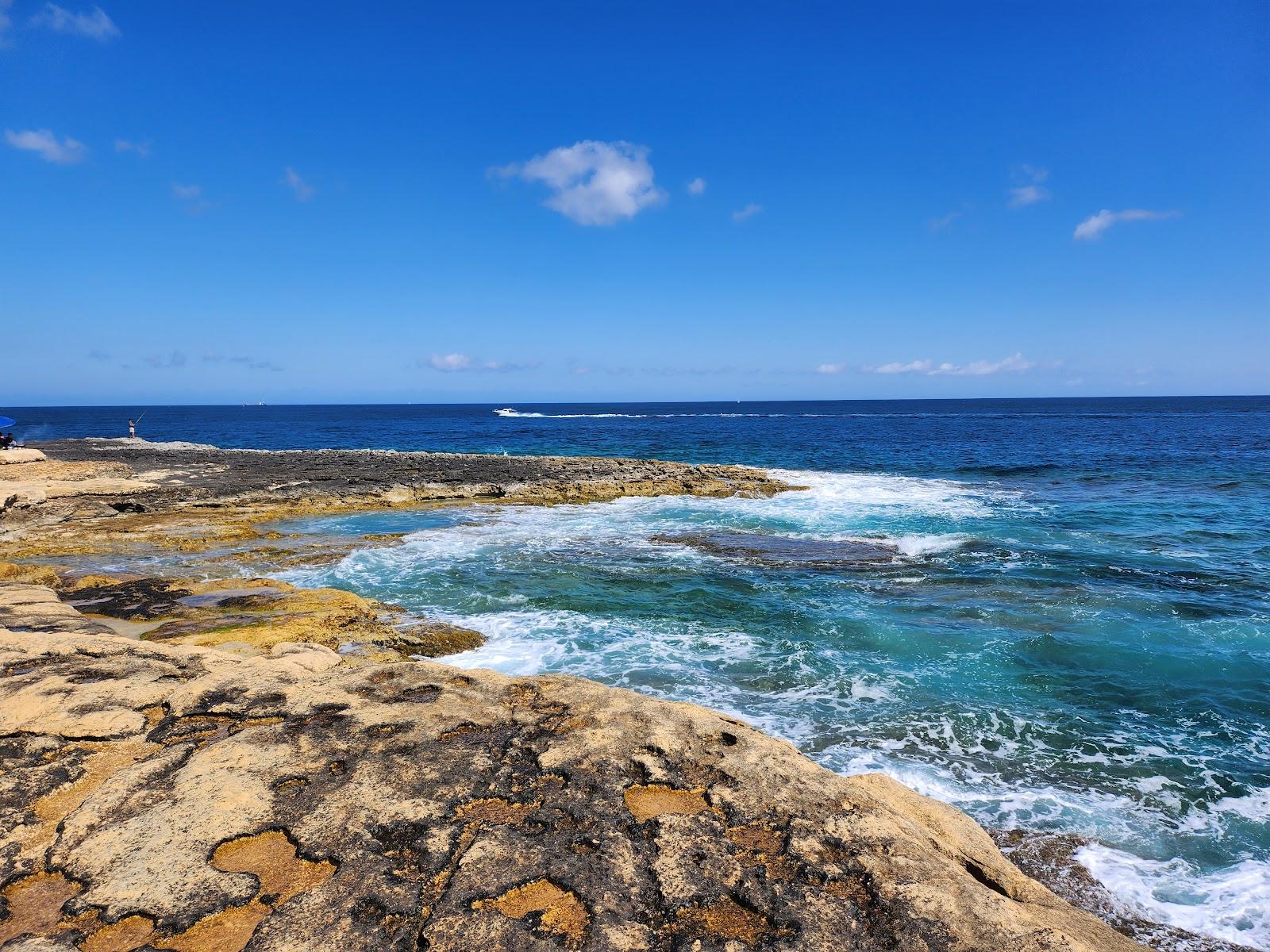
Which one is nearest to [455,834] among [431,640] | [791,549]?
[431,640]

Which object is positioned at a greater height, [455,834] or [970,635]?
[455,834]

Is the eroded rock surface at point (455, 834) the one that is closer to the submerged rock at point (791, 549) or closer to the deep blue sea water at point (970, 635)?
the deep blue sea water at point (970, 635)

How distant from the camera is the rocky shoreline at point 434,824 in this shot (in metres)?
4.15

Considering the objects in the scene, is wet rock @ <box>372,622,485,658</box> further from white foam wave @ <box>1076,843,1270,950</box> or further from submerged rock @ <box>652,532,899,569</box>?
white foam wave @ <box>1076,843,1270,950</box>

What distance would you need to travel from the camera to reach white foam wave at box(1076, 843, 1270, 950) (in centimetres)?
582

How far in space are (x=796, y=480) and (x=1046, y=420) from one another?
82849 millimetres

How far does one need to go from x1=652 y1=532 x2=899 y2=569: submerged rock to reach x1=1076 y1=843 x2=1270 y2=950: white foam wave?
1149cm

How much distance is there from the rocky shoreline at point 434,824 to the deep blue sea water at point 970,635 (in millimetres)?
2600

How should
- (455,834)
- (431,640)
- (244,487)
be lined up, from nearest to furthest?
(455,834), (431,640), (244,487)

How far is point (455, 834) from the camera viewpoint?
4.96 metres

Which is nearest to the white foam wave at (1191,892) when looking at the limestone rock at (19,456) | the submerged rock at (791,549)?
the submerged rock at (791,549)

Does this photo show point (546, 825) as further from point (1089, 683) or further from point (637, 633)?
point (1089, 683)

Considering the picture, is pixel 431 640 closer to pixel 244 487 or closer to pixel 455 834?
pixel 455 834

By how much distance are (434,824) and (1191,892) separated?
275 inches
